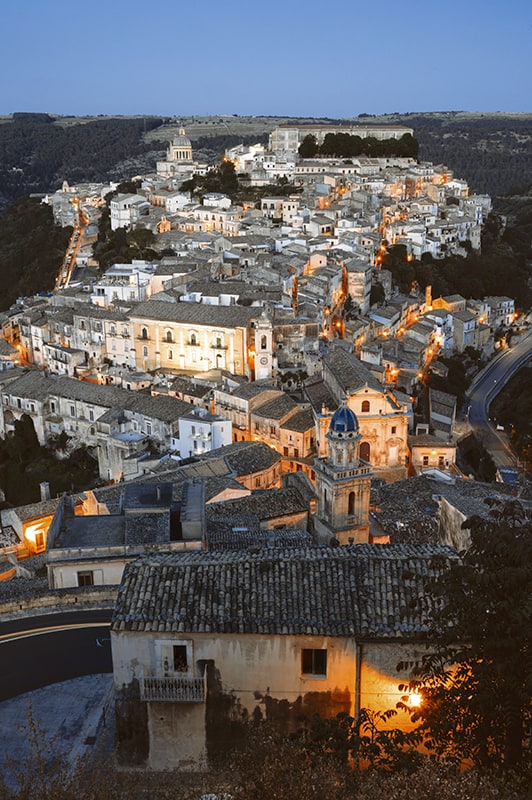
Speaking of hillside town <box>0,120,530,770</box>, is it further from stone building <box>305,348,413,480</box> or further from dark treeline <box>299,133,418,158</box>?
dark treeline <box>299,133,418,158</box>

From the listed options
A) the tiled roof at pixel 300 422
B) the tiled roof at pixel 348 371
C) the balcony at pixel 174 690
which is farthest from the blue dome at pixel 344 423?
the tiled roof at pixel 300 422

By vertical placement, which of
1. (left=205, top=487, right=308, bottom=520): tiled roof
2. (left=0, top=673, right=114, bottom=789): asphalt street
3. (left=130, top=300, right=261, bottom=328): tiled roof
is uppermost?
(left=0, top=673, right=114, bottom=789): asphalt street

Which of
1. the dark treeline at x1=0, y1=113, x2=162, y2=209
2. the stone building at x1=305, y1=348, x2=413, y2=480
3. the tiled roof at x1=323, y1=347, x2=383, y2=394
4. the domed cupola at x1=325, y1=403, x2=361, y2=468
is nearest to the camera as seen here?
the domed cupola at x1=325, y1=403, x2=361, y2=468

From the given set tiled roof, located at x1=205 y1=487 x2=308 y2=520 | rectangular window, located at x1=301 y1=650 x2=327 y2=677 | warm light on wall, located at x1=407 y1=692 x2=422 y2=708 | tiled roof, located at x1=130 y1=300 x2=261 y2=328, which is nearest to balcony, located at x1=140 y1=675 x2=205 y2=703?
rectangular window, located at x1=301 y1=650 x2=327 y2=677

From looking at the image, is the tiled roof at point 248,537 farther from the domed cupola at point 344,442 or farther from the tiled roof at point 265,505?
the tiled roof at point 265,505

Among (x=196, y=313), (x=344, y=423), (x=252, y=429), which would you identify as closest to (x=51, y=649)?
(x=344, y=423)

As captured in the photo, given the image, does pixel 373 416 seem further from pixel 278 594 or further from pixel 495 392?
pixel 278 594

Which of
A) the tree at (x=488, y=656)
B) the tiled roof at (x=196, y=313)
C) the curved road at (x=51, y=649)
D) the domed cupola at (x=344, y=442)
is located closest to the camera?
the tree at (x=488, y=656)
